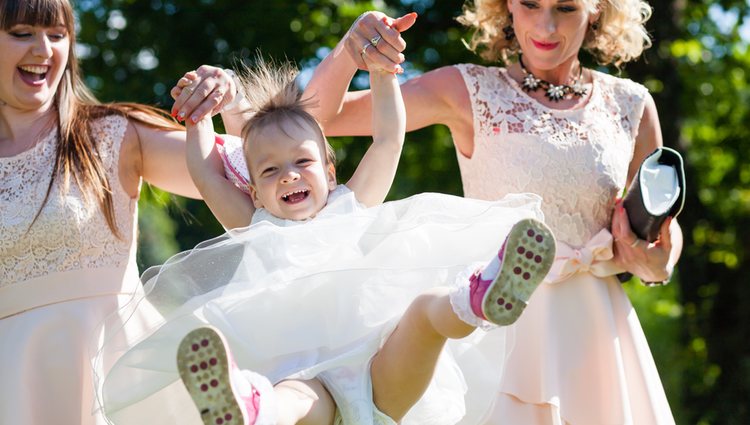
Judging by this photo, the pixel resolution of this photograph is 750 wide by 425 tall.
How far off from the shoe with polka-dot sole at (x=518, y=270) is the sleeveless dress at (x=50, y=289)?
4.51 ft

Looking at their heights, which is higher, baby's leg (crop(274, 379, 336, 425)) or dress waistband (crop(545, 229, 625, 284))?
baby's leg (crop(274, 379, 336, 425))

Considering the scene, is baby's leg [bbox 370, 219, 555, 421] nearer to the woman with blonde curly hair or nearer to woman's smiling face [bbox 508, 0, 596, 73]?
the woman with blonde curly hair

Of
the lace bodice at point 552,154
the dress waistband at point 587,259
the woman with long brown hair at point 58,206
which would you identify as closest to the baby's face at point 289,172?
the woman with long brown hair at point 58,206

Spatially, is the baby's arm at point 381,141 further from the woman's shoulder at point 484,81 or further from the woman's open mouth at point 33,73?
the woman's open mouth at point 33,73

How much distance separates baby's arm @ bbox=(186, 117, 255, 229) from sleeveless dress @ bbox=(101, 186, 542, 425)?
10.5 inches

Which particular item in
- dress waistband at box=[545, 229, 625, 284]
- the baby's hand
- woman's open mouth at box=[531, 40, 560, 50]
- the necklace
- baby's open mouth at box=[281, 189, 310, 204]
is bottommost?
dress waistband at box=[545, 229, 625, 284]

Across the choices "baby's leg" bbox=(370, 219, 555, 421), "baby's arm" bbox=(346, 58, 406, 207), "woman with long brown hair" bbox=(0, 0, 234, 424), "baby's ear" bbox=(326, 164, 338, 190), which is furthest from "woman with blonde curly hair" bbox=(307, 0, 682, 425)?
"baby's leg" bbox=(370, 219, 555, 421)

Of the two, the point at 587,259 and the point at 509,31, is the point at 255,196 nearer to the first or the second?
the point at 587,259

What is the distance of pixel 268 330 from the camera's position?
3.03m

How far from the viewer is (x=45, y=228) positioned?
3611mm

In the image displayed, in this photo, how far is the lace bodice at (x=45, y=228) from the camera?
3.62 meters

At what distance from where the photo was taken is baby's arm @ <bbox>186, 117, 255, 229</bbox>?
11.1 ft

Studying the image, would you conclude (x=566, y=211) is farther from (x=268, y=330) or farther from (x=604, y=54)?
(x=268, y=330)

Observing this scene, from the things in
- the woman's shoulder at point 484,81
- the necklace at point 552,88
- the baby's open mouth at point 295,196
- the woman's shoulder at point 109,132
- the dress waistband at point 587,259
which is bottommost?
the dress waistband at point 587,259
